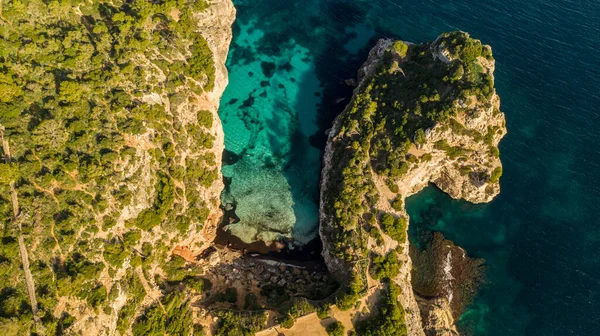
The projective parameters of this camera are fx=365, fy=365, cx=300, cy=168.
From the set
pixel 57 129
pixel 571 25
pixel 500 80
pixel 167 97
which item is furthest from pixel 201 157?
pixel 571 25

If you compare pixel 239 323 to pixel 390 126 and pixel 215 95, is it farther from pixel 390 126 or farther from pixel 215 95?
pixel 215 95

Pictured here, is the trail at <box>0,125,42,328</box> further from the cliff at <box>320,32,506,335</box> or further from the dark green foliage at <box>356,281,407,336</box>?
the dark green foliage at <box>356,281,407,336</box>

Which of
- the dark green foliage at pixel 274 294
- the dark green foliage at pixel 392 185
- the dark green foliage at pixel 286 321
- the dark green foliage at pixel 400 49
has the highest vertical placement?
the dark green foliage at pixel 400 49

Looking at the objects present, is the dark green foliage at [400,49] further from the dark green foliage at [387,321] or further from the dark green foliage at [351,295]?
the dark green foliage at [387,321]

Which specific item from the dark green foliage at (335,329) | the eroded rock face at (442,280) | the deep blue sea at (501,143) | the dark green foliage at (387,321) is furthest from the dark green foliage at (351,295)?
the deep blue sea at (501,143)

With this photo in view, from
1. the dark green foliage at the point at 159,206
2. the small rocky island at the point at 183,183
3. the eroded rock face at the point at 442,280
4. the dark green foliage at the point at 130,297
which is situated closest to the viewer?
the small rocky island at the point at 183,183

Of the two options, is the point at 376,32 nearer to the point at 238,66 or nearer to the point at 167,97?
the point at 238,66

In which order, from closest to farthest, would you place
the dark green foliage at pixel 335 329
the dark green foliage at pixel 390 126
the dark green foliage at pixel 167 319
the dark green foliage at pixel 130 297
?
1. the dark green foliage at pixel 130 297
2. the dark green foliage at pixel 167 319
3. the dark green foliage at pixel 335 329
4. the dark green foliage at pixel 390 126
